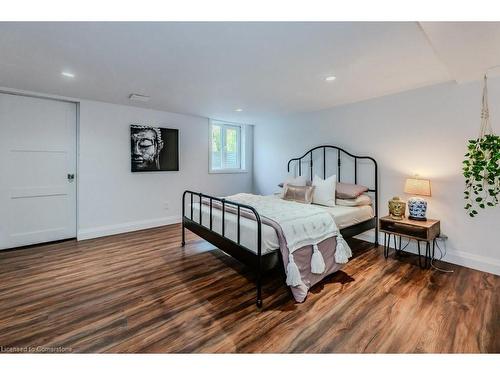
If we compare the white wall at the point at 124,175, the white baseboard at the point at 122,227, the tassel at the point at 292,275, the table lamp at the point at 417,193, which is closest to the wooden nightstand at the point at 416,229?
the table lamp at the point at 417,193

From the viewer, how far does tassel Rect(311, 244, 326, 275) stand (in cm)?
233

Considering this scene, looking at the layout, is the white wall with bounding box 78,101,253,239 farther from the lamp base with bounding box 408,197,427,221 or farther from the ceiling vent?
the lamp base with bounding box 408,197,427,221

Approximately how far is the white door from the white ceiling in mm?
384

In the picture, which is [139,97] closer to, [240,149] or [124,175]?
[124,175]

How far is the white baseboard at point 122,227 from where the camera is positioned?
3938 mm

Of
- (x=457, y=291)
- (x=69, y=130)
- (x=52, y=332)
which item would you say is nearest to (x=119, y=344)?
(x=52, y=332)

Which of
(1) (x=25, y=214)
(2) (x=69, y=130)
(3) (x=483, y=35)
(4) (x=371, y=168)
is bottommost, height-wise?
(1) (x=25, y=214)

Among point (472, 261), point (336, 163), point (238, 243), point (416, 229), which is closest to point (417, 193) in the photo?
point (416, 229)

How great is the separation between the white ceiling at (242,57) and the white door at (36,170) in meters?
→ 0.38

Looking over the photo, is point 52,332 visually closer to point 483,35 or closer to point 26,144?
point 26,144

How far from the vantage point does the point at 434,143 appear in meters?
3.09
